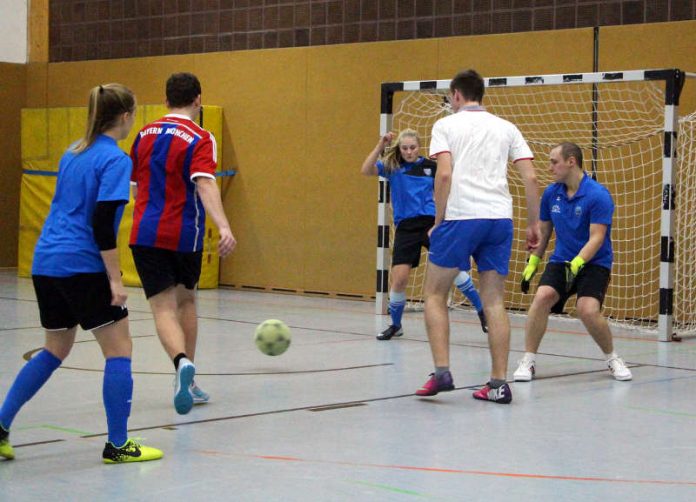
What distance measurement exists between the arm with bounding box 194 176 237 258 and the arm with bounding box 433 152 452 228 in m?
1.28

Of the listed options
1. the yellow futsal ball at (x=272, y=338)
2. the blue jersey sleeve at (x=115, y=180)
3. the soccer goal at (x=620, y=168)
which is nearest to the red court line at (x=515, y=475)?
the blue jersey sleeve at (x=115, y=180)

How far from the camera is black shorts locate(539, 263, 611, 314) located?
23.8ft

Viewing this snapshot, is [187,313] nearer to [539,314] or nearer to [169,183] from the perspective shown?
[169,183]

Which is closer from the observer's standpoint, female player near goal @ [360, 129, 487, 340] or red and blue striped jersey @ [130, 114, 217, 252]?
red and blue striped jersey @ [130, 114, 217, 252]

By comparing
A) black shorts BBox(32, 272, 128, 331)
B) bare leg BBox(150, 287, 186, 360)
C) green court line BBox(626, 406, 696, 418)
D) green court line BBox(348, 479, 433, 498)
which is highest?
black shorts BBox(32, 272, 128, 331)

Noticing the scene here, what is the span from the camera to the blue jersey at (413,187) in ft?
30.2

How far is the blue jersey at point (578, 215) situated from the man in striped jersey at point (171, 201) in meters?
2.64

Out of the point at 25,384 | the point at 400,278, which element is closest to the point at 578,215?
the point at 400,278

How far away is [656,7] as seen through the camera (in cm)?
1109

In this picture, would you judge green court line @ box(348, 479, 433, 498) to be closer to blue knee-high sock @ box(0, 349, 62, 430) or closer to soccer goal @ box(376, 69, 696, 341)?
blue knee-high sock @ box(0, 349, 62, 430)

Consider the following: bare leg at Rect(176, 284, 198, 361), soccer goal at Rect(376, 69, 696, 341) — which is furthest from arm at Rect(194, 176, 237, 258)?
soccer goal at Rect(376, 69, 696, 341)

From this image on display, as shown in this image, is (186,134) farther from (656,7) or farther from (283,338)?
(656,7)

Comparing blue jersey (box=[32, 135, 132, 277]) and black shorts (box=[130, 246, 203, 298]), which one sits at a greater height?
blue jersey (box=[32, 135, 132, 277])

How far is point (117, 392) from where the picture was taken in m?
4.59
